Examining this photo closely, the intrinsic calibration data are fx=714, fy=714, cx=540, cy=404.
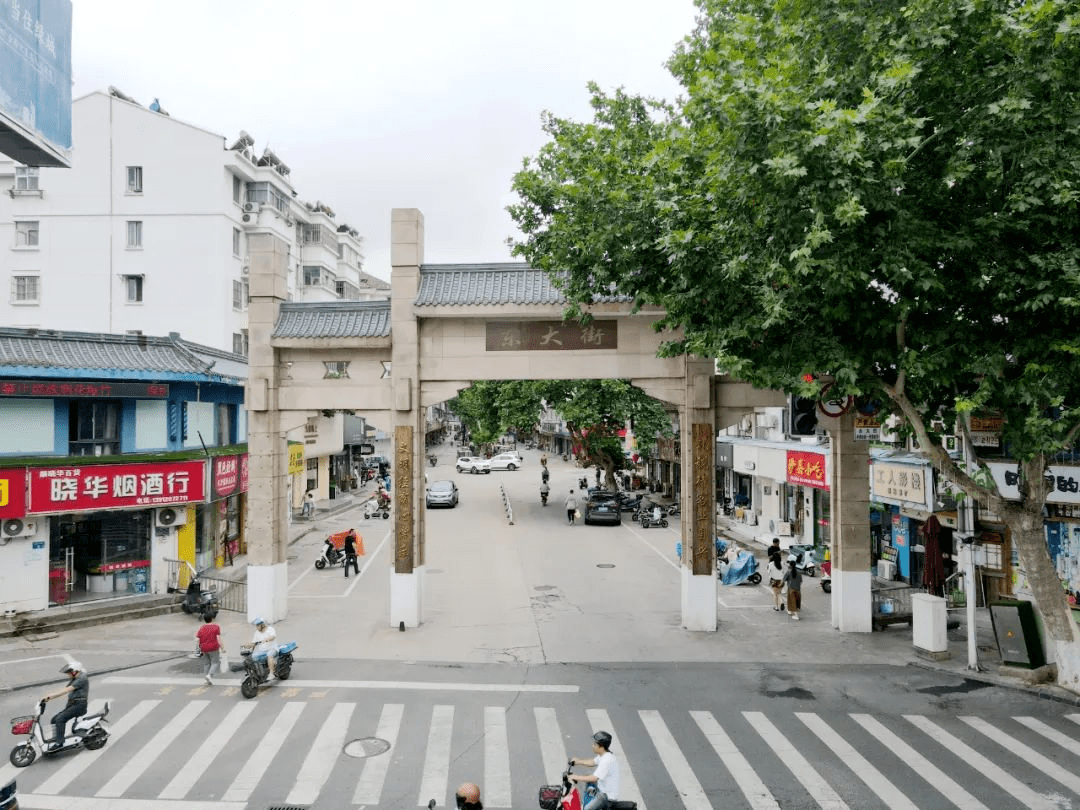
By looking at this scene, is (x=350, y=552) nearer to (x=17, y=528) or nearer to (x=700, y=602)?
(x=17, y=528)

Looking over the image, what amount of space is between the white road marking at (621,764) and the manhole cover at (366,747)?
10.7 feet

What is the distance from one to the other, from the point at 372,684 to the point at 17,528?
36.3 ft

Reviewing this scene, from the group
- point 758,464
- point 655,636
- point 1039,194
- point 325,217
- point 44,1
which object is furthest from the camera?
point 325,217

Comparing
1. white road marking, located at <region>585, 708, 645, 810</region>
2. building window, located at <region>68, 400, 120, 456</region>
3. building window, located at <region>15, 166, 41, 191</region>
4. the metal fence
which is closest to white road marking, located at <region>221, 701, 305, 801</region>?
white road marking, located at <region>585, 708, 645, 810</region>

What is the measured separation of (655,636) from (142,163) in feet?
105

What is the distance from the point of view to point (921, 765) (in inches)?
397

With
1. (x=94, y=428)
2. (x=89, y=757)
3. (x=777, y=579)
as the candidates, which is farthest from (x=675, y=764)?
(x=94, y=428)

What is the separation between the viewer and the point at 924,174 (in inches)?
445

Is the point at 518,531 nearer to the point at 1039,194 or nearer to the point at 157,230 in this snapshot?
the point at 157,230

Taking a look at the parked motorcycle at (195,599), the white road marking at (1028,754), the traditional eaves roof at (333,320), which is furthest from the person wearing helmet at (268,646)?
the white road marking at (1028,754)

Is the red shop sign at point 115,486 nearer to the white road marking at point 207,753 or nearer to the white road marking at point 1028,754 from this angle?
the white road marking at point 207,753

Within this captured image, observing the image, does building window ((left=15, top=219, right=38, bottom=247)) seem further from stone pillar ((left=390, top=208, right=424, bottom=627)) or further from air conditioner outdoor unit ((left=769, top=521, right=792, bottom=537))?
air conditioner outdoor unit ((left=769, top=521, right=792, bottom=537))

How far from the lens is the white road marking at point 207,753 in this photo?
31.1ft

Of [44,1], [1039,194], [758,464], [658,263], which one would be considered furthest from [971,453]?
[44,1]
